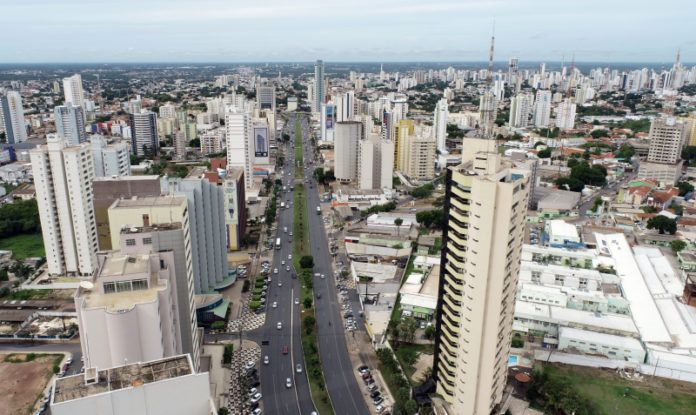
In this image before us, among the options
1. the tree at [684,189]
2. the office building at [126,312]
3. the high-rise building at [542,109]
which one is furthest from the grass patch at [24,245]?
the high-rise building at [542,109]

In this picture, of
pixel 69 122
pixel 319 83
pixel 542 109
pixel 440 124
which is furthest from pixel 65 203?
pixel 542 109

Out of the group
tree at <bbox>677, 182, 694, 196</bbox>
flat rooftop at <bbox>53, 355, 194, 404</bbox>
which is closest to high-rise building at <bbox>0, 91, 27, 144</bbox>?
flat rooftop at <bbox>53, 355, 194, 404</bbox>

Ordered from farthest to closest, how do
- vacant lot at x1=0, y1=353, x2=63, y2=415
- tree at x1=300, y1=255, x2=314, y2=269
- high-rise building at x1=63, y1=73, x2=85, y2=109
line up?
high-rise building at x1=63, y1=73, x2=85, y2=109, tree at x1=300, y1=255, x2=314, y2=269, vacant lot at x1=0, y1=353, x2=63, y2=415

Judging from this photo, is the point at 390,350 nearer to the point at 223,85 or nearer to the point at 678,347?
the point at 678,347

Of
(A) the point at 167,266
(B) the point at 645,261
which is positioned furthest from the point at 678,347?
(A) the point at 167,266

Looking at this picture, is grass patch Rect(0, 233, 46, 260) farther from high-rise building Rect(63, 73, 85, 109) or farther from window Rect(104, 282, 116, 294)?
high-rise building Rect(63, 73, 85, 109)

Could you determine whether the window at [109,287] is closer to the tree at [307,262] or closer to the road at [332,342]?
the road at [332,342]
